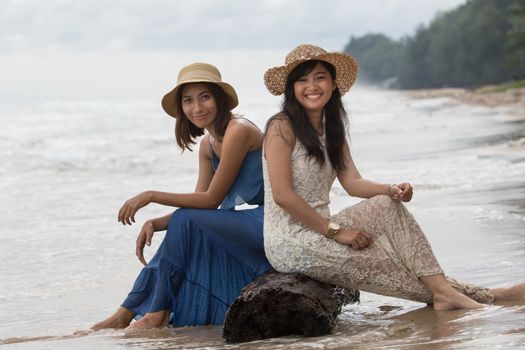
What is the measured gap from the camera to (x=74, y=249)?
8.48m

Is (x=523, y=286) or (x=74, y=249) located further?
(x=74, y=249)

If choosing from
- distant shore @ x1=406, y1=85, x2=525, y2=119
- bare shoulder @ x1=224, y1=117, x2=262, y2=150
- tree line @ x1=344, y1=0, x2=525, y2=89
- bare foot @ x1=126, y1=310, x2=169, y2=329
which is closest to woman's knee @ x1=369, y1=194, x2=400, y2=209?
bare shoulder @ x1=224, y1=117, x2=262, y2=150

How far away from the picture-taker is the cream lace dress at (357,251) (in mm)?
4848

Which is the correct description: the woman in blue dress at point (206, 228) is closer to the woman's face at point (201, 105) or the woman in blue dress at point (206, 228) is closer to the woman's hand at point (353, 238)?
the woman's face at point (201, 105)

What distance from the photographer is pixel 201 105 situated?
17.6 feet

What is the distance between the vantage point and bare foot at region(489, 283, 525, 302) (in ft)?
16.6

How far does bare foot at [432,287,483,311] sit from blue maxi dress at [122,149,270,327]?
902 mm

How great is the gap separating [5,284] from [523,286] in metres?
3.86

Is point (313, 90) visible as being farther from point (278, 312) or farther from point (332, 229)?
point (278, 312)

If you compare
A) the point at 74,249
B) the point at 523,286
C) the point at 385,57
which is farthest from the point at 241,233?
the point at 385,57

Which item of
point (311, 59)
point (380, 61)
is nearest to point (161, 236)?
point (311, 59)

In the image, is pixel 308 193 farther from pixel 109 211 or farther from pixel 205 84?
pixel 109 211

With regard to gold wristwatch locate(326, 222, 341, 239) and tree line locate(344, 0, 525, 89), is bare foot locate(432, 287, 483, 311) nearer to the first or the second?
gold wristwatch locate(326, 222, 341, 239)

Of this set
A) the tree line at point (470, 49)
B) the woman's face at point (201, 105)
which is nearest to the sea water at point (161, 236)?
the woman's face at point (201, 105)
